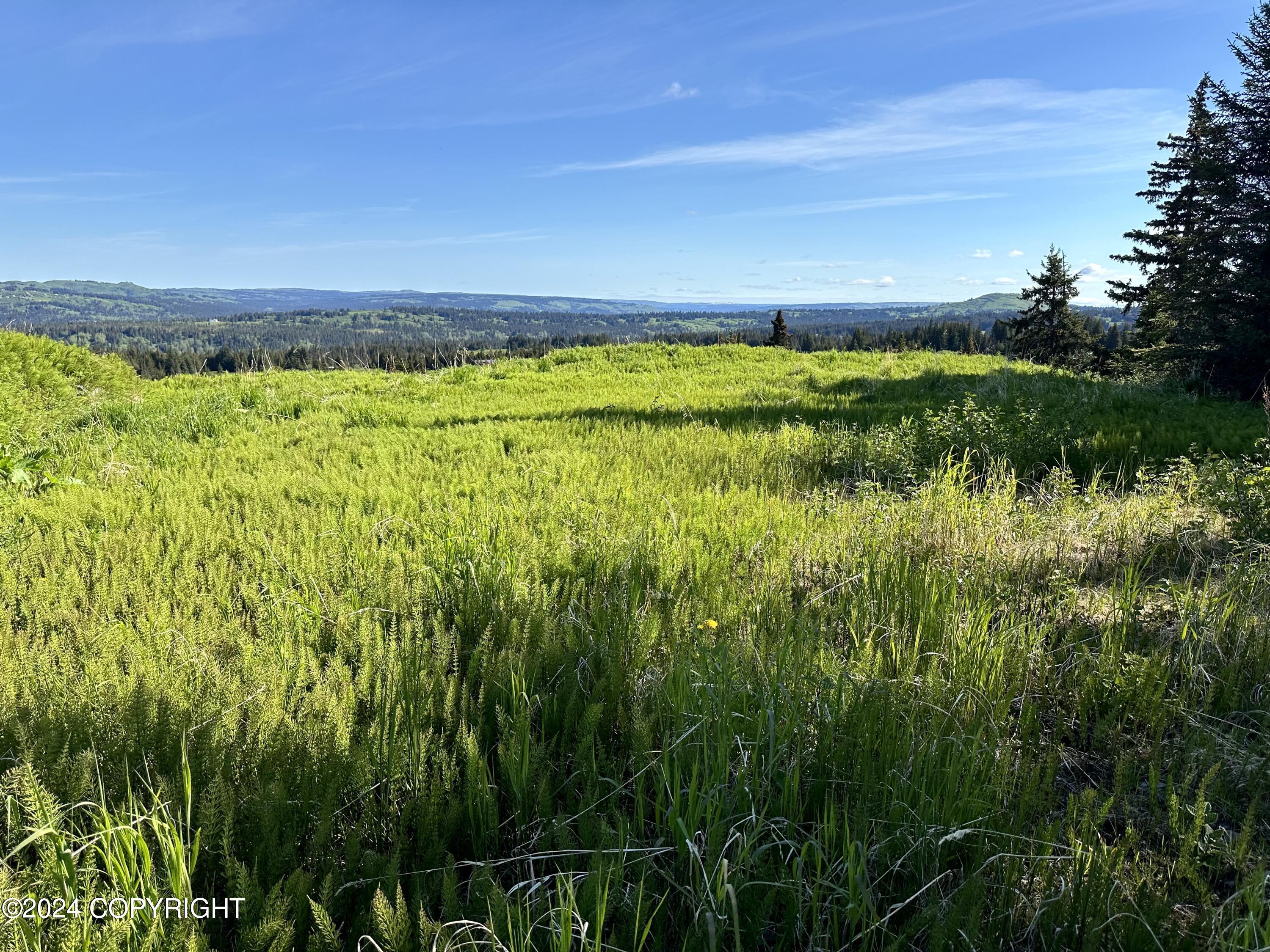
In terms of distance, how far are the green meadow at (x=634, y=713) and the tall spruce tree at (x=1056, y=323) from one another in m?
38.0

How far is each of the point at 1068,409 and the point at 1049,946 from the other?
29.7ft

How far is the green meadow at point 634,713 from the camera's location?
162 centimetres

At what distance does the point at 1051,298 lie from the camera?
38.2 metres

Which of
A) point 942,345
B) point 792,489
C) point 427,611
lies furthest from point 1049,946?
point 942,345

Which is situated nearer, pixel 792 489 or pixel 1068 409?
pixel 792 489

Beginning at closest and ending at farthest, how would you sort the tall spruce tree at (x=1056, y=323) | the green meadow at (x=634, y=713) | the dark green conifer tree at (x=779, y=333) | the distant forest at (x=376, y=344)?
the green meadow at (x=634, y=713), the distant forest at (x=376, y=344), the tall spruce tree at (x=1056, y=323), the dark green conifer tree at (x=779, y=333)

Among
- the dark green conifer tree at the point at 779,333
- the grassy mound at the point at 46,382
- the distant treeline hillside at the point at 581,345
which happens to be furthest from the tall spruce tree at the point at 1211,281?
the dark green conifer tree at the point at 779,333

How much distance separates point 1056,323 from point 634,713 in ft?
149

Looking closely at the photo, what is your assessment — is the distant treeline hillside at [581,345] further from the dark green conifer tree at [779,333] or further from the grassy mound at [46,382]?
the grassy mound at [46,382]

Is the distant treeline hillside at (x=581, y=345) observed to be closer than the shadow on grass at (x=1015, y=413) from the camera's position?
No

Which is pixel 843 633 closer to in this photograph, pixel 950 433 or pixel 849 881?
pixel 849 881

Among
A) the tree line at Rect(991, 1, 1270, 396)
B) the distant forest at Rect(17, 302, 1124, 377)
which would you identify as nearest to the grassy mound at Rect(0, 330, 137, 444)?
the distant forest at Rect(17, 302, 1124, 377)

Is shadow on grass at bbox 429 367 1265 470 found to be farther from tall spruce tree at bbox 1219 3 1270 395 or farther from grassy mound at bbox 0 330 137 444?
grassy mound at bbox 0 330 137 444

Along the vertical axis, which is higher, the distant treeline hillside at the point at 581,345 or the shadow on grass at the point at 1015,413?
the distant treeline hillside at the point at 581,345
